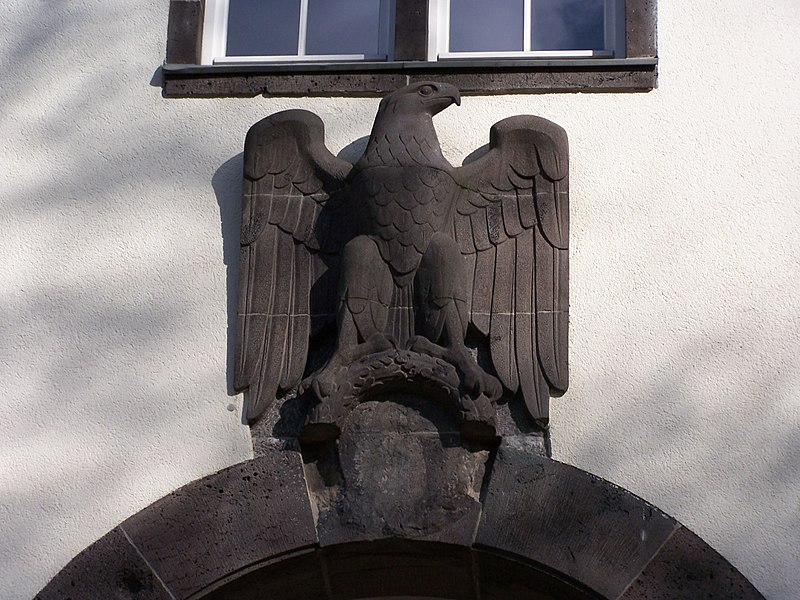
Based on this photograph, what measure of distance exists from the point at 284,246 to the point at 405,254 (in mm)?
481

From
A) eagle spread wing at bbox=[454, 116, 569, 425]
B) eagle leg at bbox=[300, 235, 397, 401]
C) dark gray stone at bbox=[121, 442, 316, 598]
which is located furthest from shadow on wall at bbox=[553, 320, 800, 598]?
dark gray stone at bbox=[121, 442, 316, 598]

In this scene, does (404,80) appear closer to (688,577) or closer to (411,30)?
(411,30)

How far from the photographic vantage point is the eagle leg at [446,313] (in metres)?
5.09

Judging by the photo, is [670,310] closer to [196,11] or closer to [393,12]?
[393,12]

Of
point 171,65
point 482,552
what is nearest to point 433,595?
point 482,552

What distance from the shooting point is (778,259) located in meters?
5.36

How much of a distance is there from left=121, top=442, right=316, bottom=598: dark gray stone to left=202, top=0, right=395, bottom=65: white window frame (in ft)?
5.73

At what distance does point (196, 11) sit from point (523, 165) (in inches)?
60.8

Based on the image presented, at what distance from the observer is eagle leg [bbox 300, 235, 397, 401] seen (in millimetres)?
5156

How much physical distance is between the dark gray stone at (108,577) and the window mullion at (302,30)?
2143 millimetres

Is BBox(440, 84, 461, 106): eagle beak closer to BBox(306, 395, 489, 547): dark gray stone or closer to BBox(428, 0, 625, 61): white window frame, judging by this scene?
BBox(428, 0, 625, 61): white window frame

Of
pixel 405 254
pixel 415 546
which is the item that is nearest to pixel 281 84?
pixel 405 254

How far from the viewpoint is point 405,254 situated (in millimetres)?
5277

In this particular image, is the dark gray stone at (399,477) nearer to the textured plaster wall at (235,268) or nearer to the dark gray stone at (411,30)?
the textured plaster wall at (235,268)
